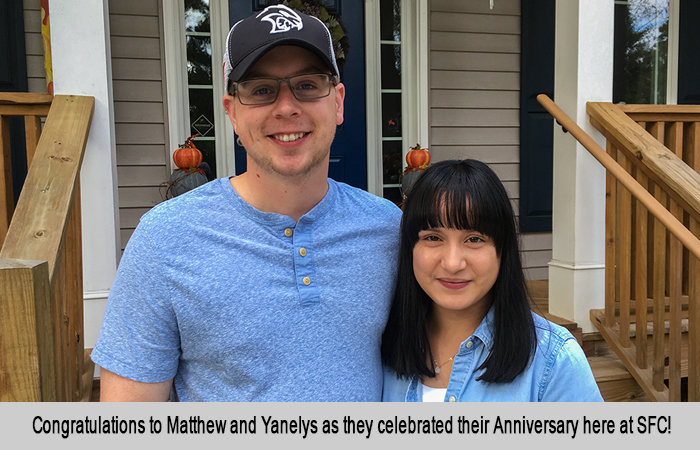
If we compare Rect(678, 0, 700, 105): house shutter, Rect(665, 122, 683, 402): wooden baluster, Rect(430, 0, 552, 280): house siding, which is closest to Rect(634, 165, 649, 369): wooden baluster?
Rect(665, 122, 683, 402): wooden baluster

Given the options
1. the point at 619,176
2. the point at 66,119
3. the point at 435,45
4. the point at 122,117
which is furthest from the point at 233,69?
the point at 435,45

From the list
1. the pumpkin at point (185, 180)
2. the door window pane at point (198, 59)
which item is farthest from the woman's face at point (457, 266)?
the door window pane at point (198, 59)

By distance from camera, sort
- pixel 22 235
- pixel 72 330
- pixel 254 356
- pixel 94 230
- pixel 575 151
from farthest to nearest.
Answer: pixel 575 151, pixel 94 230, pixel 72 330, pixel 22 235, pixel 254 356

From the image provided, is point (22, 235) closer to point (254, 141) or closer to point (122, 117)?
point (254, 141)

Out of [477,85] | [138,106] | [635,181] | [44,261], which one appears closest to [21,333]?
[44,261]

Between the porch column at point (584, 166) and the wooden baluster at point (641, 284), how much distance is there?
26 cm

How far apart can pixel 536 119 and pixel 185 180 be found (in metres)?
2.62

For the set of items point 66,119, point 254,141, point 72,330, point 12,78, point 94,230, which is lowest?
point 72,330

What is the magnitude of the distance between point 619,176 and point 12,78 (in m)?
3.47

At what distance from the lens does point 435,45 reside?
151 inches

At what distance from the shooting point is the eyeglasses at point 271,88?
1202mm

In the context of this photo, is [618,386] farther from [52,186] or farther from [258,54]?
[52,186]

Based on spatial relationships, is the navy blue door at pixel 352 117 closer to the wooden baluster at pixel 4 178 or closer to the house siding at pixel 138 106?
the house siding at pixel 138 106

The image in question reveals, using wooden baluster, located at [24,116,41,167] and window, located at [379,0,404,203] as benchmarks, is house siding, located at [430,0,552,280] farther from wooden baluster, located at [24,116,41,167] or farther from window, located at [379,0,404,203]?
wooden baluster, located at [24,116,41,167]
